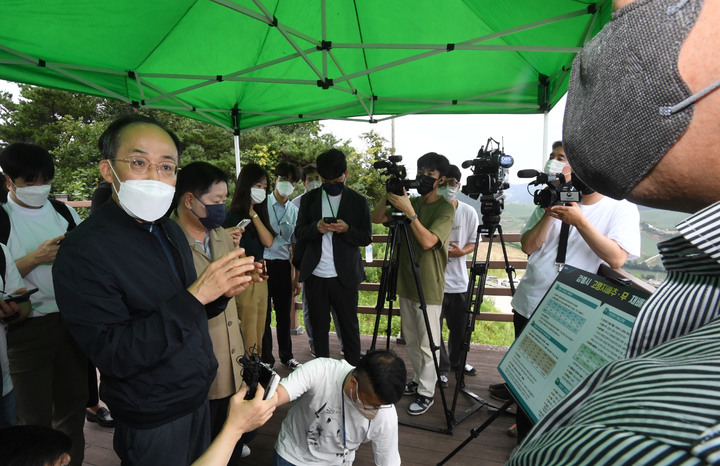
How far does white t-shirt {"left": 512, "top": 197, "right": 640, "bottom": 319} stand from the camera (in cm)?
214

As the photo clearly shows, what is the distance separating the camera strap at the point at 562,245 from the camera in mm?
2273

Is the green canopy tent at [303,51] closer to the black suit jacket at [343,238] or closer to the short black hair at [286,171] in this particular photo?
the short black hair at [286,171]

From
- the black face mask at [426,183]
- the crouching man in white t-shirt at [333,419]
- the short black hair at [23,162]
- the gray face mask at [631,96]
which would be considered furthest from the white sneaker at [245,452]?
the gray face mask at [631,96]

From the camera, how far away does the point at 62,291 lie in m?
1.26

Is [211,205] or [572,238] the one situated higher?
[211,205]

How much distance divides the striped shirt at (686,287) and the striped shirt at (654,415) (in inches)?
3.6

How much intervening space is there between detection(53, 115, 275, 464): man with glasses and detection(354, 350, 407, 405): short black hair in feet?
1.80

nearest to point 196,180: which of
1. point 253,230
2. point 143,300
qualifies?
point 143,300

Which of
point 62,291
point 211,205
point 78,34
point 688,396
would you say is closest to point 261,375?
point 62,291

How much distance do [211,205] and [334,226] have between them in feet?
4.32

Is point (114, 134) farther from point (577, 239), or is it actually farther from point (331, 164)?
point (577, 239)

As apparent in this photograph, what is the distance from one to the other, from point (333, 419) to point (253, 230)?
1.96 meters

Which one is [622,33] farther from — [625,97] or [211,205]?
[211,205]

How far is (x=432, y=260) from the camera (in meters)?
3.08
